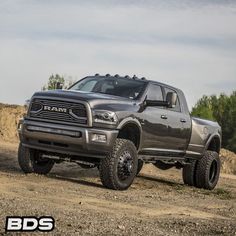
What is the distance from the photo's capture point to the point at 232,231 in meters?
6.68

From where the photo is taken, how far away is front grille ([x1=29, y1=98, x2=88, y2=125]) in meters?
10.0

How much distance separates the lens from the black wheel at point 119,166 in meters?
10.0

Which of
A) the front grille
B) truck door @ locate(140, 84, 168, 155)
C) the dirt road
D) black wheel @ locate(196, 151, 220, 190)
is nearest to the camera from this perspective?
the dirt road

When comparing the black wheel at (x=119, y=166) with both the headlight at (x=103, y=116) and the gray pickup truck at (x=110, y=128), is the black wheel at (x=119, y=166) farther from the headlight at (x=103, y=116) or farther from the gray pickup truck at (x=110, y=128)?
the headlight at (x=103, y=116)

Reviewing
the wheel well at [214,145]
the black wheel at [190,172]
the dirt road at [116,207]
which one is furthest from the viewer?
the wheel well at [214,145]

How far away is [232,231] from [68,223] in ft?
6.21

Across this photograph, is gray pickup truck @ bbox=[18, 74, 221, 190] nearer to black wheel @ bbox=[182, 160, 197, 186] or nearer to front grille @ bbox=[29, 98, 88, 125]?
front grille @ bbox=[29, 98, 88, 125]

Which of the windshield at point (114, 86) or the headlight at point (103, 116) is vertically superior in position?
the windshield at point (114, 86)

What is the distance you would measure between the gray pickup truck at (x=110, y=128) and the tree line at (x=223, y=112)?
202 feet

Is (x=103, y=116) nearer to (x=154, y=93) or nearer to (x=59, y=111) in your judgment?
→ (x=59, y=111)

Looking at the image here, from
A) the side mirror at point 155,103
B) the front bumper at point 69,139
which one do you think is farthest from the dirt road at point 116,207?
the side mirror at point 155,103

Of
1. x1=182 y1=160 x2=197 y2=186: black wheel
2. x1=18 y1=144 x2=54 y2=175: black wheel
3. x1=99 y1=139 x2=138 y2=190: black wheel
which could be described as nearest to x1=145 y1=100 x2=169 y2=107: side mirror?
x1=99 y1=139 x2=138 y2=190: black wheel

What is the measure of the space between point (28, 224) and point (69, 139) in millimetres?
4252

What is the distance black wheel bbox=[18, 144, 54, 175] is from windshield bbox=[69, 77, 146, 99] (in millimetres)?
1568
